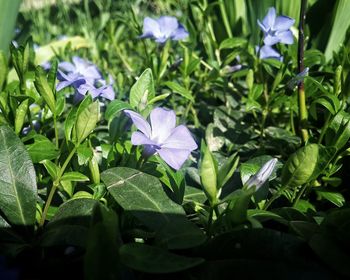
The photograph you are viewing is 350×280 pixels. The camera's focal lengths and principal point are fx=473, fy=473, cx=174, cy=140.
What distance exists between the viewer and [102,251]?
2.13ft

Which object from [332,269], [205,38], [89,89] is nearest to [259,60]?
[205,38]

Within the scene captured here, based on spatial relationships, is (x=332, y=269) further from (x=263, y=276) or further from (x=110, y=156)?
(x=110, y=156)

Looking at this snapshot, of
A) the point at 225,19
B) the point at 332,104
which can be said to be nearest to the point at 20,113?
the point at 332,104

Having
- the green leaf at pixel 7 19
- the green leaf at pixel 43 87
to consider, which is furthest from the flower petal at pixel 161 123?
the green leaf at pixel 7 19

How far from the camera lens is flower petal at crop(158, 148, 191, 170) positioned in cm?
88

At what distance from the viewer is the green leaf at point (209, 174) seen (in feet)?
2.56

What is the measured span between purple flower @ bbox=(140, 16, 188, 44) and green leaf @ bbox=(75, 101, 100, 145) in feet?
2.27

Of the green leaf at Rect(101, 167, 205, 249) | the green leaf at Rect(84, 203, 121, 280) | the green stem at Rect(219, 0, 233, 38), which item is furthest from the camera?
the green stem at Rect(219, 0, 233, 38)

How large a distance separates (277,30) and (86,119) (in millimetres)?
710

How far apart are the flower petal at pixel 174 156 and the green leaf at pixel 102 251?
0.22m

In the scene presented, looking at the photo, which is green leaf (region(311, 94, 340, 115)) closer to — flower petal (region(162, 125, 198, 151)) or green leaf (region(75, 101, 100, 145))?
flower petal (region(162, 125, 198, 151))

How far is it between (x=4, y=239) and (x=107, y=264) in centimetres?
28

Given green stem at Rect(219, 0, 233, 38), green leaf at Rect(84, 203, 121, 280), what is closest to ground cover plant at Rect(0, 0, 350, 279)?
green leaf at Rect(84, 203, 121, 280)

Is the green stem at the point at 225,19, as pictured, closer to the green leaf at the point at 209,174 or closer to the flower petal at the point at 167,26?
the flower petal at the point at 167,26
